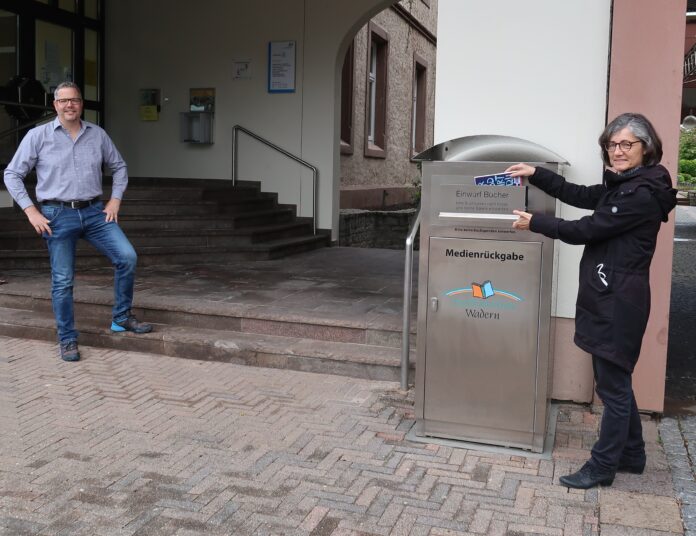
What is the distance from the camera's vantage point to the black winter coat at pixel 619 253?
11.2ft

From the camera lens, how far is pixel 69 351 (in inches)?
227

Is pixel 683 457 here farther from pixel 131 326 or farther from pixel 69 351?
pixel 69 351

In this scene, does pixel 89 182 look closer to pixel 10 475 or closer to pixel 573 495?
pixel 10 475

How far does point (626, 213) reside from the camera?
3.41 m

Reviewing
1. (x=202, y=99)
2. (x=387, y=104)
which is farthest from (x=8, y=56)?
(x=387, y=104)

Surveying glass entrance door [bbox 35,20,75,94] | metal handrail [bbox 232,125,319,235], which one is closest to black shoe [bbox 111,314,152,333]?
metal handrail [bbox 232,125,319,235]

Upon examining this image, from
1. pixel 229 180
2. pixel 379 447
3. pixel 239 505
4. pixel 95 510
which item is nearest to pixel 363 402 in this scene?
pixel 379 447

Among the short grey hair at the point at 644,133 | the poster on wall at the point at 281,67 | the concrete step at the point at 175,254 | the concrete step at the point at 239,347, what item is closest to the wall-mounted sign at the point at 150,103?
the poster on wall at the point at 281,67

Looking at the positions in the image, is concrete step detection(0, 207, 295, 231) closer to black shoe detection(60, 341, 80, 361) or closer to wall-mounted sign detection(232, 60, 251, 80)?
wall-mounted sign detection(232, 60, 251, 80)

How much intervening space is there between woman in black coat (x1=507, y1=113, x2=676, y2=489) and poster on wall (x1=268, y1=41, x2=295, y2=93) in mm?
7869

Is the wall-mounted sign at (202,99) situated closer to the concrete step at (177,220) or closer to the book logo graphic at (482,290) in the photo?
the concrete step at (177,220)

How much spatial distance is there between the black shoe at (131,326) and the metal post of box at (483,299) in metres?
2.57

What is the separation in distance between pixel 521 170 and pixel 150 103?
28.9 ft

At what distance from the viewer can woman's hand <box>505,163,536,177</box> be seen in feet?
12.9
